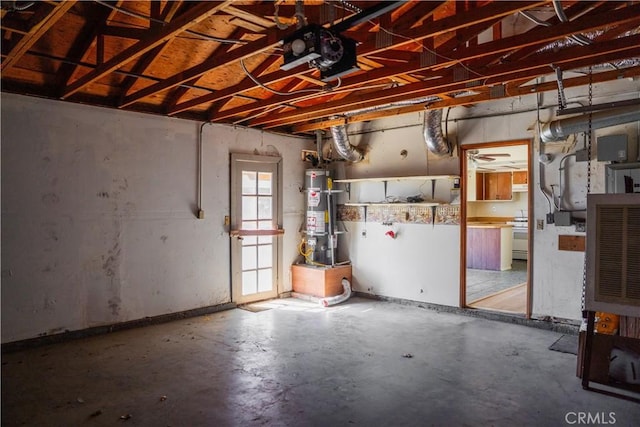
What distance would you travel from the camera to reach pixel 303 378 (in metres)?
3.37

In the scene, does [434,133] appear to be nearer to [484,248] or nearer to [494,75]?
[494,75]

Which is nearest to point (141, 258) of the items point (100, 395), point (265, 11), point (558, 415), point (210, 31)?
point (100, 395)

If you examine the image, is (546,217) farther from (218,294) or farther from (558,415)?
(218,294)

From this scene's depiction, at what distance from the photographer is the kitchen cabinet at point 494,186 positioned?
9930mm

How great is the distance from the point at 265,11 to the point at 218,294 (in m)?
3.74

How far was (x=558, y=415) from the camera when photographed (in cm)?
279

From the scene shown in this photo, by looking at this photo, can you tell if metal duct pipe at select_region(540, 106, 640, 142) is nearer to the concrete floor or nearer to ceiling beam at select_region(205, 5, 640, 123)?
ceiling beam at select_region(205, 5, 640, 123)

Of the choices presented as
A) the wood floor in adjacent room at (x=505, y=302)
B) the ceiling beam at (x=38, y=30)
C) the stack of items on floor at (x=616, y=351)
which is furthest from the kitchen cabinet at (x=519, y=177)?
the ceiling beam at (x=38, y=30)

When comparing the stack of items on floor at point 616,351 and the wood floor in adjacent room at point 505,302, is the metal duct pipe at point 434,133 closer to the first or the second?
the wood floor in adjacent room at point 505,302

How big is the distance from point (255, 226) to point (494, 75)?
11.8 feet

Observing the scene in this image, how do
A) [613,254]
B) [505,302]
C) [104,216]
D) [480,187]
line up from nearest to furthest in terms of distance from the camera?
[613,254], [104,216], [505,302], [480,187]

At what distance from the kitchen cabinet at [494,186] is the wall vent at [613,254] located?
272 inches

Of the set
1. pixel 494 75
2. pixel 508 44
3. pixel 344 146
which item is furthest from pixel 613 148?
pixel 344 146

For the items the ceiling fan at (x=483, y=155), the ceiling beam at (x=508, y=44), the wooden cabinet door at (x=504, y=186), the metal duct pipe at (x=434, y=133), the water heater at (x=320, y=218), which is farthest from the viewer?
the wooden cabinet door at (x=504, y=186)
